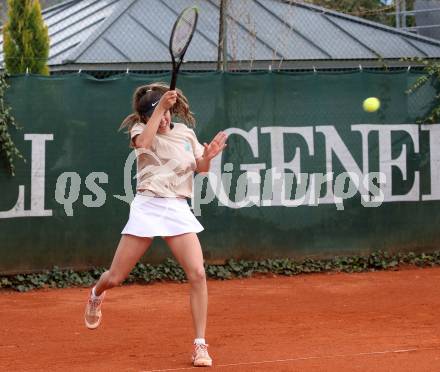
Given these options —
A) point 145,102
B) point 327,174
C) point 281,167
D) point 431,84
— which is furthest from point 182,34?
point 431,84

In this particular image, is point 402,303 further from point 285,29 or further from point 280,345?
point 285,29

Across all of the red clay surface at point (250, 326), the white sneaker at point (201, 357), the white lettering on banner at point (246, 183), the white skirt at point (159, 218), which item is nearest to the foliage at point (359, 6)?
the white lettering on banner at point (246, 183)

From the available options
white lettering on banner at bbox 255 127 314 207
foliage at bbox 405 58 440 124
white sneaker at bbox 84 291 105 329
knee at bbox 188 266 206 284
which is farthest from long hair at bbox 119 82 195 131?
foliage at bbox 405 58 440 124

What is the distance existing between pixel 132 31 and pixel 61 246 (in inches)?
246

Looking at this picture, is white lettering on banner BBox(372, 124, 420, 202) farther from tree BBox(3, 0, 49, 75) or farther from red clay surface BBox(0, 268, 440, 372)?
tree BBox(3, 0, 49, 75)

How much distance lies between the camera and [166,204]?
538cm

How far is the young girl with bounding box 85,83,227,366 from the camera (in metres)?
5.34

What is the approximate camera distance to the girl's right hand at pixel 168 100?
509 cm

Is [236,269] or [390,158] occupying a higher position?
[390,158]

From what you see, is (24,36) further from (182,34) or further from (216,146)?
(216,146)

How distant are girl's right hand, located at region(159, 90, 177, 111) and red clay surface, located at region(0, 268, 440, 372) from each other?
155 centimetres

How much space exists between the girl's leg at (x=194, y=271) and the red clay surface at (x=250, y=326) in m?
0.32

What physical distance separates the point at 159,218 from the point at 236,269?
13.2 ft

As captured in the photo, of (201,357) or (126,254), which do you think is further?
(126,254)
